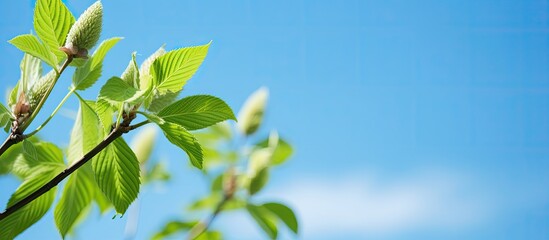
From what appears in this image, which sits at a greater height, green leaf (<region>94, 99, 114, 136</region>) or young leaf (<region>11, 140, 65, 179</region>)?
green leaf (<region>94, 99, 114, 136</region>)

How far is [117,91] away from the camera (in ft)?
3.24

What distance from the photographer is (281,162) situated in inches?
91.0

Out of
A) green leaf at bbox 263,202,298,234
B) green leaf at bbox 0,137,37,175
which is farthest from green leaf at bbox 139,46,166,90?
green leaf at bbox 263,202,298,234

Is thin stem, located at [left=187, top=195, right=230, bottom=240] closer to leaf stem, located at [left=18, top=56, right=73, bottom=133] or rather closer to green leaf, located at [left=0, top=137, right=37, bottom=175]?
green leaf, located at [left=0, top=137, right=37, bottom=175]

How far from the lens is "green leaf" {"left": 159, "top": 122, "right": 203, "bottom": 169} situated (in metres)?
1.03

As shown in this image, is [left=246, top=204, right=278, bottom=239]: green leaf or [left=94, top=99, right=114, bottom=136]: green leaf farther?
[left=246, top=204, right=278, bottom=239]: green leaf

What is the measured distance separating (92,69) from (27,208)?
316 mm

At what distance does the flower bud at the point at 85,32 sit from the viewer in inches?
40.6

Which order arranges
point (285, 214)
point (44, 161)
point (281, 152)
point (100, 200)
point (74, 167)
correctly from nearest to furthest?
1. point (74, 167)
2. point (44, 161)
3. point (100, 200)
4. point (285, 214)
5. point (281, 152)

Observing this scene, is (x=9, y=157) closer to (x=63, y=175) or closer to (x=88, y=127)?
(x=88, y=127)

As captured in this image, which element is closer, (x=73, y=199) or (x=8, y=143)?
(x=8, y=143)

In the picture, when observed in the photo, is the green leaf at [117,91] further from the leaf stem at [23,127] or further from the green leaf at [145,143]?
the green leaf at [145,143]

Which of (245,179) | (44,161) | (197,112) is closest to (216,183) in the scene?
(245,179)

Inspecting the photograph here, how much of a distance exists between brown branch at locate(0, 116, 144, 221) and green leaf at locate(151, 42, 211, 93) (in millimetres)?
88
